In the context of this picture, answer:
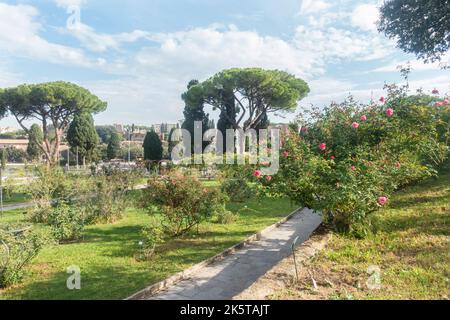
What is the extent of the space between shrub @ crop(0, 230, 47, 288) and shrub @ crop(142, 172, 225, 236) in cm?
278

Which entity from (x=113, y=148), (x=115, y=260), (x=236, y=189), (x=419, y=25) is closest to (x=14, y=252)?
(x=115, y=260)

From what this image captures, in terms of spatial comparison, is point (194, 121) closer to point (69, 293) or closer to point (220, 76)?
point (220, 76)

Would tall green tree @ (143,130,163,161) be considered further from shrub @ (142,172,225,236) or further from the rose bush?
the rose bush

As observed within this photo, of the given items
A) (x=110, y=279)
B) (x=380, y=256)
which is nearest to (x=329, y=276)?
(x=380, y=256)

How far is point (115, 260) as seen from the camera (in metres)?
6.27

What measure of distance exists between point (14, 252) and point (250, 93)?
83.8 ft

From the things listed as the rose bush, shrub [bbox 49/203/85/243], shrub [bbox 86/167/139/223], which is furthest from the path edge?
shrub [bbox 86/167/139/223]

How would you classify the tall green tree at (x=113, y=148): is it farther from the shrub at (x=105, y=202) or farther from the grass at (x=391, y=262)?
the grass at (x=391, y=262)

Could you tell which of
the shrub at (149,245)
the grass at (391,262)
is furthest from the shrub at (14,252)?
the grass at (391,262)

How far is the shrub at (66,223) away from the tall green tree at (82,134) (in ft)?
82.1

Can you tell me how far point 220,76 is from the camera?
2775 centimetres

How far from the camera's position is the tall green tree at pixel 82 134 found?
3064cm

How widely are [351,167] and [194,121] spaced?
2671 centimetres

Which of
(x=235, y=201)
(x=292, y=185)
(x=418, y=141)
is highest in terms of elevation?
(x=418, y=141)
